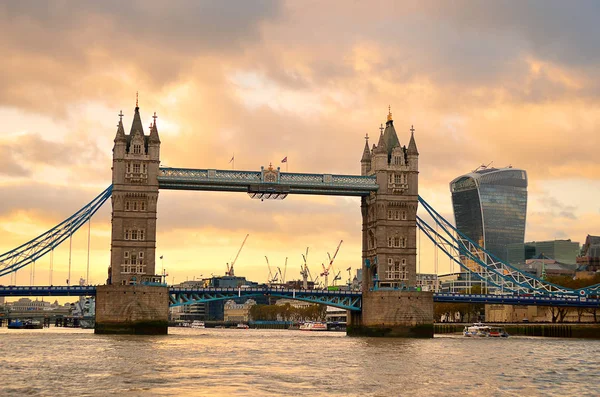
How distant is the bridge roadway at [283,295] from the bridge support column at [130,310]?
455 cm

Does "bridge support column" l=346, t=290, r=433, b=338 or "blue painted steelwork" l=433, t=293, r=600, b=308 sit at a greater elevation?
"blue painted steelwork" l=433, t=293, r=600, b=308

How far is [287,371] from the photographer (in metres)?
64.9

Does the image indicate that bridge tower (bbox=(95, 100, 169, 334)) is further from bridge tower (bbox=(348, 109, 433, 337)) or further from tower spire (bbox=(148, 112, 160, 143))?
bridge tower (bbox=(348, 109, 433, 337))

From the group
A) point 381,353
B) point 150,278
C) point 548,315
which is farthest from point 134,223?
point 548,315

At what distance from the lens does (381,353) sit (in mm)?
85938

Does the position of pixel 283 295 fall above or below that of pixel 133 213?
below

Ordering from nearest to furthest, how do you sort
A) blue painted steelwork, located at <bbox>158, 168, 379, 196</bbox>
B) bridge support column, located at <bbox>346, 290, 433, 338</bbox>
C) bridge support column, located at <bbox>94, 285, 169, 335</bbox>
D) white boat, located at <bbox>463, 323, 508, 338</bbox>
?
bridge support column, located at <bbox>94, 285, 169, 335</bbox>
blue painted steelwork, located at <bbox>158, 168, 379, 196</bbox>
bridge support column, located at <bbox>346, 290, 433, 338</bbox>
white boat, located at <bbox>463, 323, 508, 338</bbox>

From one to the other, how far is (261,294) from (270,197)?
13.2m

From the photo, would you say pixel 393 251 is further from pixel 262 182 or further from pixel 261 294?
pixel 262 182

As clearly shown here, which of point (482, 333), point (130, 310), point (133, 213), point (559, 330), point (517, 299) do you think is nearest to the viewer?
point (130, 310)

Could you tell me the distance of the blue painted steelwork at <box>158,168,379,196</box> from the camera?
125 meters

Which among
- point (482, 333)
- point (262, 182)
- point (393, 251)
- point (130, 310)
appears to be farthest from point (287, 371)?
point (482, 333)

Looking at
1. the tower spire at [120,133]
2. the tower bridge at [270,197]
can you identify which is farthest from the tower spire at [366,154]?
the tower spire at [120,133]

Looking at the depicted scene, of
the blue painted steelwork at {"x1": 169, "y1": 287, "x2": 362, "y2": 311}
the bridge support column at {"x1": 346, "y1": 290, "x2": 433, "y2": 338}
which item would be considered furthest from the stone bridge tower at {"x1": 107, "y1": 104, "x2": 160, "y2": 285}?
the bridge support column at {"x1": 346, "y1": 290, "x2": 433, "y2": 338}
